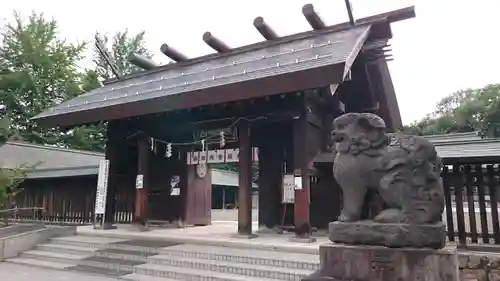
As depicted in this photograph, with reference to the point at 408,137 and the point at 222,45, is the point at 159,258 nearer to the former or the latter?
the point at 408,137

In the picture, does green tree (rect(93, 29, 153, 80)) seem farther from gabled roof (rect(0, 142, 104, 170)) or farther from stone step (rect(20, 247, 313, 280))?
stone step (rect(20, 247, 313, 280))

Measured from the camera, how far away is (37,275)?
21.7 feet

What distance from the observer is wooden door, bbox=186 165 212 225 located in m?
10.8

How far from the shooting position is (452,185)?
6.71 m

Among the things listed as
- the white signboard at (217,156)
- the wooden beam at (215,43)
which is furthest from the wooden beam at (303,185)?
the wooden beam at (215,43)

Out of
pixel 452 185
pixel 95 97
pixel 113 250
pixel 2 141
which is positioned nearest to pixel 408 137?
pixel 452 185

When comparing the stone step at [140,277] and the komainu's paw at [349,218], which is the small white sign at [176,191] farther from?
the komainu's paw at [349,218]

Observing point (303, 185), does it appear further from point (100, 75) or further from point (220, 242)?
point (100, 75)

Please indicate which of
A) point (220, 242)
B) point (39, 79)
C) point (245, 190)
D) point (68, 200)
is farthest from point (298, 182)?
point (39, 79)

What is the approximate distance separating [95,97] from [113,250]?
4.92 m

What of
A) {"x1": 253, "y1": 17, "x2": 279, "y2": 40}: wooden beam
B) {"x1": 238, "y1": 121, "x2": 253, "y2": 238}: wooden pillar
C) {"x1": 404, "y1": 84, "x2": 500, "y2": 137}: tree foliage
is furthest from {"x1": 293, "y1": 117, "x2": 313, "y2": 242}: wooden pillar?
{"x1": 404, "y1": 84, "x2": 500, "y2": 137}: tree foliage

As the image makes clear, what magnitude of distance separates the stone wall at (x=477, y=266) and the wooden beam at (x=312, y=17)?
19.6 ft

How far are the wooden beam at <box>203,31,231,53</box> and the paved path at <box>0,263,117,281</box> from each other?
6589mm

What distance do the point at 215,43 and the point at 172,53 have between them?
1884 mm
